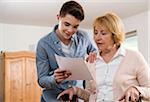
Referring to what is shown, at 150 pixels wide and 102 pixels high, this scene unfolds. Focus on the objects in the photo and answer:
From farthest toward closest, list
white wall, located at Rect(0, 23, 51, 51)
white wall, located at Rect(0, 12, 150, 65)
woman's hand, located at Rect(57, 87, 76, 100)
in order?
1. white wall, located at Rect(0, 23, 51, 51)
2. white wall, located at Rect(0, 12, 150, 65)
3. woman's hand, located at Rect(57, 87, 76, 100)

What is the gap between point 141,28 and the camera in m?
5.11

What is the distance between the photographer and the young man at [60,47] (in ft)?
5.78

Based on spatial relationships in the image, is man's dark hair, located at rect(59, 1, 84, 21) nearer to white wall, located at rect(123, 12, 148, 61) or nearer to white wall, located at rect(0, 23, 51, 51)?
white wall, located at rect(123, 12, 148, 61)

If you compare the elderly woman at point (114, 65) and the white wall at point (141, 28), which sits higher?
the white wall at point (141, 28)

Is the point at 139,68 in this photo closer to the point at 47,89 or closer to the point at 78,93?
the point at 78,93

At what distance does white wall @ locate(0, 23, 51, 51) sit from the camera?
559 cm

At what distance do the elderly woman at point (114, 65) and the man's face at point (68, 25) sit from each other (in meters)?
0.15

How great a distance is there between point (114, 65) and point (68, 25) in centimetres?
36

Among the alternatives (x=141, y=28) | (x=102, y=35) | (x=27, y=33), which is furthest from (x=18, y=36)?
(x=102, y=35)

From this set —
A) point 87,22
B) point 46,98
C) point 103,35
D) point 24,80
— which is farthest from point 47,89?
point 87,22

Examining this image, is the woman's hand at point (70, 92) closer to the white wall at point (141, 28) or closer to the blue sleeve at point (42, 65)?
the blue sleeve at point (42, 65)

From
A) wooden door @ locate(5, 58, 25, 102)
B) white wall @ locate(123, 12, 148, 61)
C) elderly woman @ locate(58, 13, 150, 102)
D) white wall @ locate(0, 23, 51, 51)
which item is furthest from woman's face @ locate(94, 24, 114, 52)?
white wall @ locate(0, 23, 51, 51)

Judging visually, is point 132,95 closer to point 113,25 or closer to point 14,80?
point 113,25

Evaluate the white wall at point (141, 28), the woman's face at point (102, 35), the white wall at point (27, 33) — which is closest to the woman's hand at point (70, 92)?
A: the woman's face at point (102, 35)
